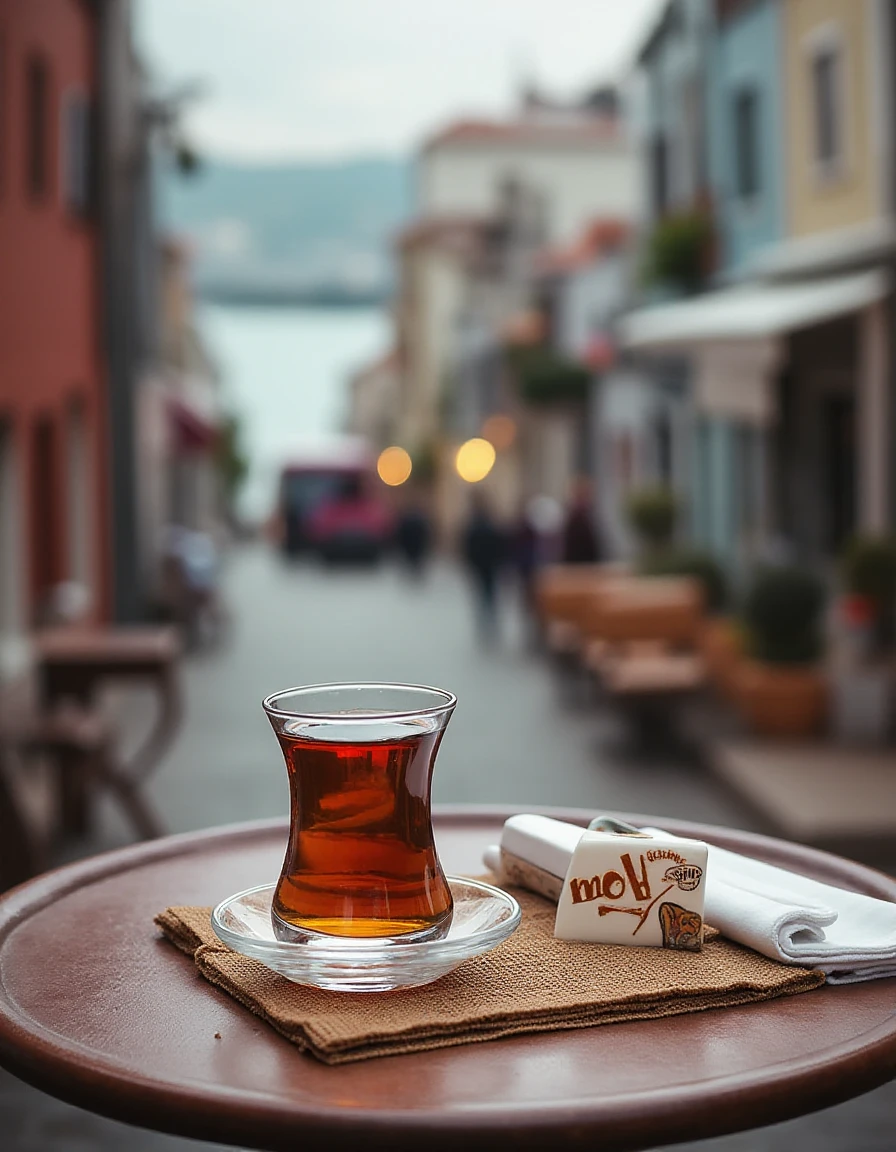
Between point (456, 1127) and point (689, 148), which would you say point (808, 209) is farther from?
point (456, 1127)

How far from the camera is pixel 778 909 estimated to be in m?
2.12

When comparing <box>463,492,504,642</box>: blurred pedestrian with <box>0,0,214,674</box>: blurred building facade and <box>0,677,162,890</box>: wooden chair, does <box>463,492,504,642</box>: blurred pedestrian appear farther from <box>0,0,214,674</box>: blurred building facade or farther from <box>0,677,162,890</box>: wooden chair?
<box>0,677,162,890</box>: wooden chair

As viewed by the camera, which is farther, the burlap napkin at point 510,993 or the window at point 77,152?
the window at point 77,152

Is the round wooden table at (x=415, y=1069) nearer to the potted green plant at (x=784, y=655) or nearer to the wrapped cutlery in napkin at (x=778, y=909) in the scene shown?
the wrapped cutlery in napkin at (x=778, y=909)

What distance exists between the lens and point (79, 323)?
14898 millimetres

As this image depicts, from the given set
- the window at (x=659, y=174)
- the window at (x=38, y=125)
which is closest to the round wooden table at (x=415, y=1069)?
the window at (x=38, y=125)

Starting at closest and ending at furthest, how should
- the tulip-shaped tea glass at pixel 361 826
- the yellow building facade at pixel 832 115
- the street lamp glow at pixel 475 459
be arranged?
the tulip-shaped tea glass at pixel 361 826, the yellow building facade at pixel 832 115, the street lamp glow at pixel 475 459

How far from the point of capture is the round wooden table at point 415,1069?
65.9 inches

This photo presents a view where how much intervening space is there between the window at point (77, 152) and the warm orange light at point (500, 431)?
981 inches

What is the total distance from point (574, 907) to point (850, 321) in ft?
39.0

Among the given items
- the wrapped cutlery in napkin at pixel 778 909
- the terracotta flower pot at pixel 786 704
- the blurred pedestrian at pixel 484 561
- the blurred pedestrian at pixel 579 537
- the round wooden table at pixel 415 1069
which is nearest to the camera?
the round wooden table at pixel 415 1069

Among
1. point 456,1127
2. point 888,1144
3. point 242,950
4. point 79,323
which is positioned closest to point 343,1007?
point 242,950

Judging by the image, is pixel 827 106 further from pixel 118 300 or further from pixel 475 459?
pixel 475 459

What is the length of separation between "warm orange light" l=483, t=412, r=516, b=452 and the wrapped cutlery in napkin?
124ft
